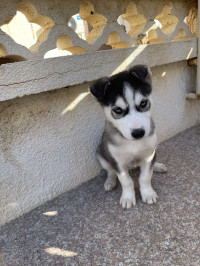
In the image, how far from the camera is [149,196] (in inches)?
97.7

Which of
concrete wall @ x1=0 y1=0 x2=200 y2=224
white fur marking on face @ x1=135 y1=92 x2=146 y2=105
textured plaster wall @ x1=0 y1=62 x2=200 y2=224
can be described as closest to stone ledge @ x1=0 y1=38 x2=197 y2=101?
concrete wall @ x1=0 y1=0 x2=200 y2=224

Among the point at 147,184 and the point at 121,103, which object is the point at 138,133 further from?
the point at 147,184

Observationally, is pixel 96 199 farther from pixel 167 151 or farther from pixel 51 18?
pixel 51 18

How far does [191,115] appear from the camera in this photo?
4.10 m

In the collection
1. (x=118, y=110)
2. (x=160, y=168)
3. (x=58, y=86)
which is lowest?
(x=160, y=168)

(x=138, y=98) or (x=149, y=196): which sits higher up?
(x=138, y=98)

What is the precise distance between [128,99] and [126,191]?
0.98 metres

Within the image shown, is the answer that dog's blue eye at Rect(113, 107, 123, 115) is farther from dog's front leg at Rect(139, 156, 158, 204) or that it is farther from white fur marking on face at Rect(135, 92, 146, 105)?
dog's front leg at Rect(139, 156, 158, 204)

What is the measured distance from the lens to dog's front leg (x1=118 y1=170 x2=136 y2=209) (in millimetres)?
2459

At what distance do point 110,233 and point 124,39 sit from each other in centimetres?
226

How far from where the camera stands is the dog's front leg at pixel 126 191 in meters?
2.46

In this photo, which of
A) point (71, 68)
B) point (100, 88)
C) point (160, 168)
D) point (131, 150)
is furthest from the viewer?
point (160, 168)

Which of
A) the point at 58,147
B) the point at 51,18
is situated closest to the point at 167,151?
the point at 58,147

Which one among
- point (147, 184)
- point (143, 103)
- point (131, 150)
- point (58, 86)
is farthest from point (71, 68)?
point (147, 184)
